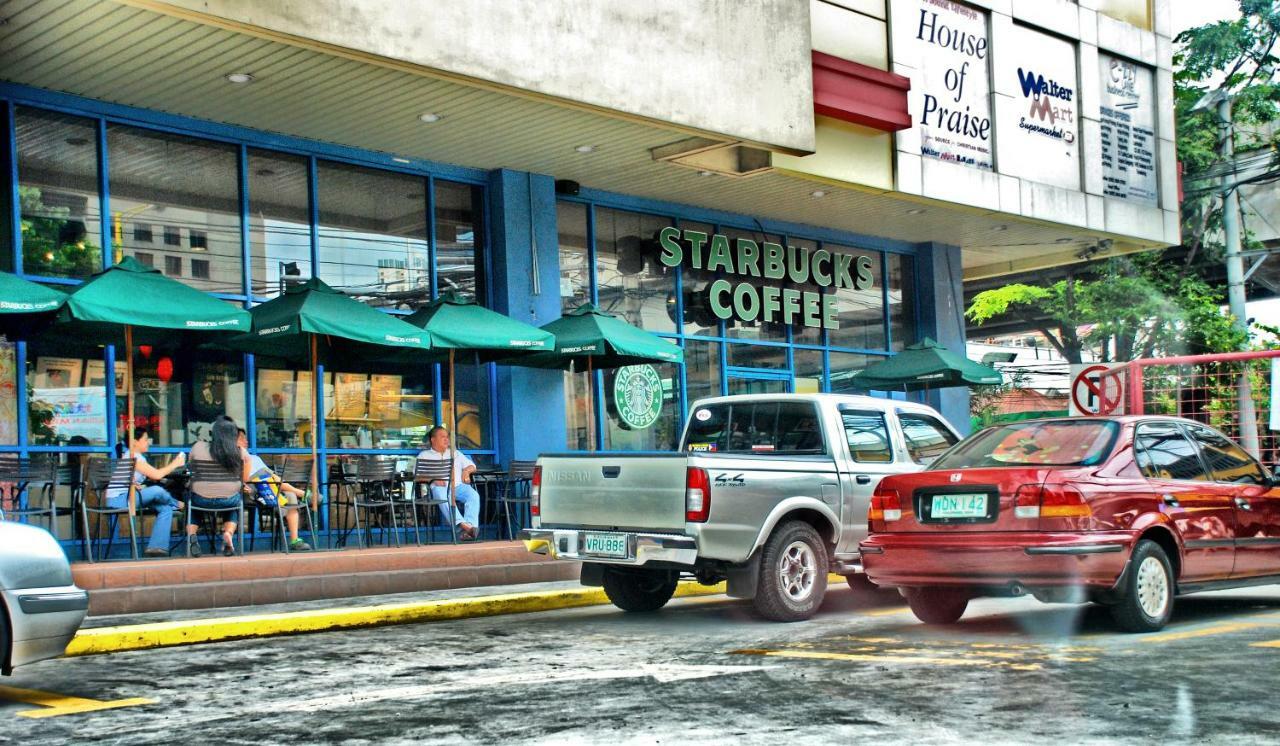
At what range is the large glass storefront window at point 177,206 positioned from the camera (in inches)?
559

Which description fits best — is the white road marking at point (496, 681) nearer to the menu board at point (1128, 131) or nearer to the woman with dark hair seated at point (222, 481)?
the woman with dark hair seated at point (222, 481)

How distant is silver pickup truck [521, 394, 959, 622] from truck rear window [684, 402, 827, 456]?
0.03 feet

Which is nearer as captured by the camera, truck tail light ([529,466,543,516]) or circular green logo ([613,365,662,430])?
truck tail light ([529,466,543,516])

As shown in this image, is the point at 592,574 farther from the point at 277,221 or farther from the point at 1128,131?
the point at 1128,131

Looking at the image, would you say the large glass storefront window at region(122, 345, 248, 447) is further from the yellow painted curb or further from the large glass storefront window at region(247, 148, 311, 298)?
the yellow painted curb

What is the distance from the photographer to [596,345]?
1546 cm

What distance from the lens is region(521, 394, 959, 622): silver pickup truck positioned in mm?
9344

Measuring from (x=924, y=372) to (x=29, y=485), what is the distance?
513 inches

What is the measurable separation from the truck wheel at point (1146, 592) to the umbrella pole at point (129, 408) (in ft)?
29.1

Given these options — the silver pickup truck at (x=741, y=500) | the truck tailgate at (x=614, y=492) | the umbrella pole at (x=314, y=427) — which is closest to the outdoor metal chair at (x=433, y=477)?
the umbrella pole at (x=314, y=427)

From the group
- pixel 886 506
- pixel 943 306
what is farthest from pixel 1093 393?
pixel 943 306

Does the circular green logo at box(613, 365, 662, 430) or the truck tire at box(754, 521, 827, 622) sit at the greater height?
the circular green logo at box(613, 365, 662, 430)

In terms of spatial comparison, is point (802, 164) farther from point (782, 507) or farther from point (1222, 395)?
point (782, 507)

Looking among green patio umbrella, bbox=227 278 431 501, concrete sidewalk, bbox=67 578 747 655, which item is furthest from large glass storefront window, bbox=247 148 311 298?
concrete sidewalk, bbox=67 578 747 655
